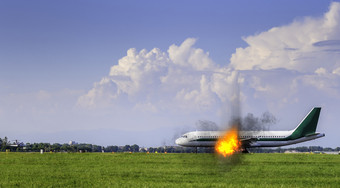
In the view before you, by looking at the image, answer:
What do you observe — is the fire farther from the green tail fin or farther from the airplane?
the green tail fin

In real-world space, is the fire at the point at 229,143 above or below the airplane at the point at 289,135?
below

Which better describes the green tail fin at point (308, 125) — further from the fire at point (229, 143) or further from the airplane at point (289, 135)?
the fire at point (229, 143)

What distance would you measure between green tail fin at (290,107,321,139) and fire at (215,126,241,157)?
74.6 meters

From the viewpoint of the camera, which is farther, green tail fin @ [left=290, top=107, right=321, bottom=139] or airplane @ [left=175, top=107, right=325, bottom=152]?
green tail fin @ [left=290, top=107, right=321, bottom=139]

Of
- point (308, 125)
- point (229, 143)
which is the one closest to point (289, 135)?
point (308, 125)

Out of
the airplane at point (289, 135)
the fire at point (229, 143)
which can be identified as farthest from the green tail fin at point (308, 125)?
the fire at point (229, 143)

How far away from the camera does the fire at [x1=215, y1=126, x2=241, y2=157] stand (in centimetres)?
2766

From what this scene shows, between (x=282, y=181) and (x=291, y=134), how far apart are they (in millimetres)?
73355

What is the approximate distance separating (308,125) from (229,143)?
258ft

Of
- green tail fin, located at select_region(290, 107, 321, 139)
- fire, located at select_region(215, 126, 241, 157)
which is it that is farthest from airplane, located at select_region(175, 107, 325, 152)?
fire, located at select_region(215, 126, 241, 157)

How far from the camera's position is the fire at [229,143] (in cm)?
2766

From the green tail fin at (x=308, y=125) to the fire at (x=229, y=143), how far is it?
74.6 metres

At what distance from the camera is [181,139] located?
341 ft

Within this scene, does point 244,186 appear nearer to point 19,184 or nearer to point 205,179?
point 205,179
